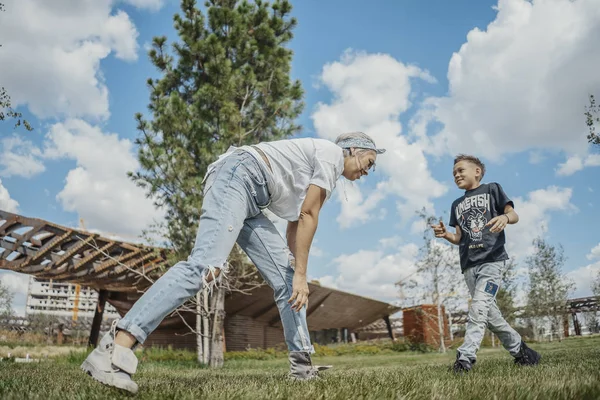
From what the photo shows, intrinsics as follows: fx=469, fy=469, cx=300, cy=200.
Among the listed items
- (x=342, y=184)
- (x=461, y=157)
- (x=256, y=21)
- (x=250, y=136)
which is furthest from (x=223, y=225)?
(x=256, y=21)

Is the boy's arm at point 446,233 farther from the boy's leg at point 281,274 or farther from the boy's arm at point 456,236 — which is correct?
the boy's leg at point 281,274

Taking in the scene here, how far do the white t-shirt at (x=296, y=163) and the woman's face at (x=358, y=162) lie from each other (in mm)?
107

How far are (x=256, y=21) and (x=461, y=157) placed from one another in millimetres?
10454

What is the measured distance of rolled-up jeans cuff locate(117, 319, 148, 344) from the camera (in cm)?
237

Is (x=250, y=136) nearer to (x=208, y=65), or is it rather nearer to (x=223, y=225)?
(x=208, y=65)

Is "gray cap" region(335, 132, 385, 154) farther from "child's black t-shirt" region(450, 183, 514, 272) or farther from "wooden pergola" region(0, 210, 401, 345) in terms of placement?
"wooden pergola" region(0, 210, 401, 345)

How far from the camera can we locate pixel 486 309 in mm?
4516

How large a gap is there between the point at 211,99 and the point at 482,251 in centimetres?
989

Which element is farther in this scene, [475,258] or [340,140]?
[475,258]

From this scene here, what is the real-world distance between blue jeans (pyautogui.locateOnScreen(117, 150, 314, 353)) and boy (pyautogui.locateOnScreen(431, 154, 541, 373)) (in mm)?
1897

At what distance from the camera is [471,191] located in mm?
4988

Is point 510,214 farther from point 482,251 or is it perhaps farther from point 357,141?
point 357,141

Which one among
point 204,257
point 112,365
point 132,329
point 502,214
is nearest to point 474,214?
point 502,214

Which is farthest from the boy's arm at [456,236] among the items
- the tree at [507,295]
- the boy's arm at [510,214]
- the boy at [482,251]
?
the tree at [507,295]
